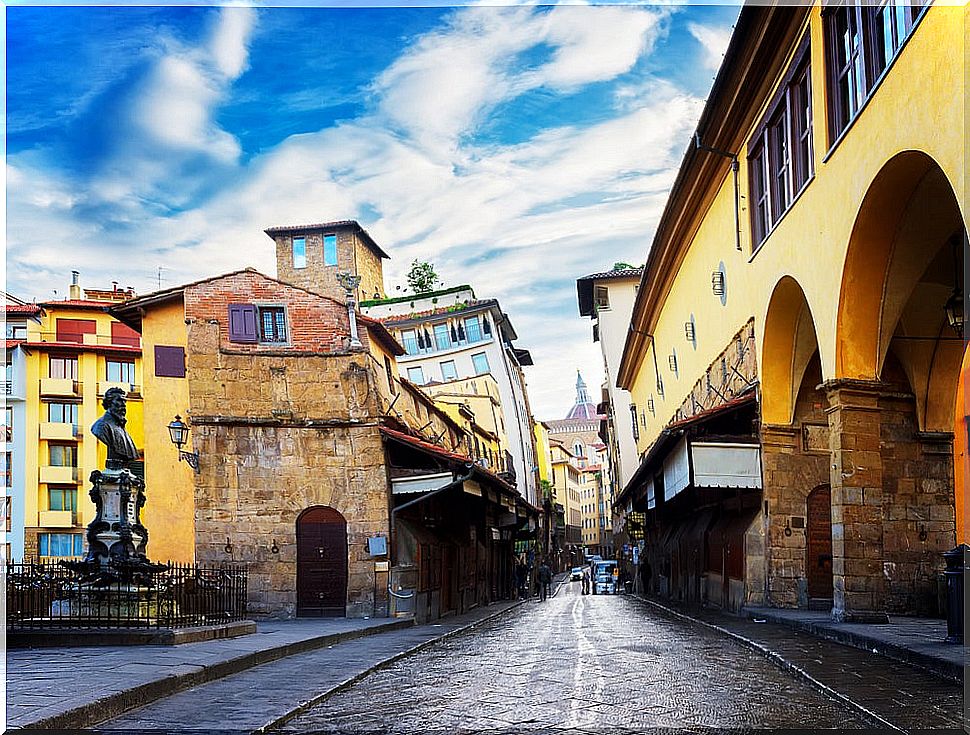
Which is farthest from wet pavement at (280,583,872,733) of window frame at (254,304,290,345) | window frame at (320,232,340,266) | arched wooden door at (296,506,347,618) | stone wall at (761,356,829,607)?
window frame at (320,232,340,266)

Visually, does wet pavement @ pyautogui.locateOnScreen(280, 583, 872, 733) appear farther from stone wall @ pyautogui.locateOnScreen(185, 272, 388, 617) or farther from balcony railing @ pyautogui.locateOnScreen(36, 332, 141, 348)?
balcony railing @ pyautogui.locateOnScreen(36, 332, 141, 348)

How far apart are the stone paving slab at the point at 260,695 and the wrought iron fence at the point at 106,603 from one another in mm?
1650

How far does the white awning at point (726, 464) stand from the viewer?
20688 millimetres

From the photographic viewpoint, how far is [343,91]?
8992 mm

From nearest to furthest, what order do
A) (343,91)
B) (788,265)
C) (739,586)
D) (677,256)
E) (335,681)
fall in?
(343,91) < (335,681) < (788,265) < (739,586) < (677,256)

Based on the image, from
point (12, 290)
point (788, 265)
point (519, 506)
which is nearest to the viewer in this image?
point (12, 290)

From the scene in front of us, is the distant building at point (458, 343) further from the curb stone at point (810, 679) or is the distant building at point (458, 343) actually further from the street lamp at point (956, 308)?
the street lamp at point (956, 308)

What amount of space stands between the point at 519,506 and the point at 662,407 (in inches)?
257

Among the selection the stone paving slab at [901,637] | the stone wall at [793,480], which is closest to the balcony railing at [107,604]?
the stone paving slab at [901,637]

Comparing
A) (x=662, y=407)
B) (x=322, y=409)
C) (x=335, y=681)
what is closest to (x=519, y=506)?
(x=662, y=407)

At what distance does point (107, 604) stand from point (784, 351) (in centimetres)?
1185

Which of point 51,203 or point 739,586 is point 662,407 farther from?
point 51,203

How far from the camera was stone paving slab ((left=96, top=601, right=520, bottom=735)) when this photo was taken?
26.6ft

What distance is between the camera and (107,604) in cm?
1410
